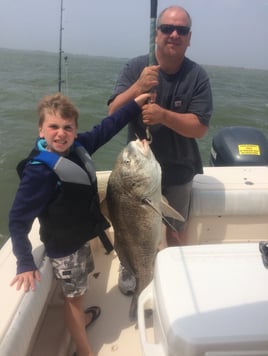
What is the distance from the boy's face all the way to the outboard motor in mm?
2306

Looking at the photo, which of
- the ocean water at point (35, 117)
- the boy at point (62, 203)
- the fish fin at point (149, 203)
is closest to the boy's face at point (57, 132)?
the boy at point (62, 203)

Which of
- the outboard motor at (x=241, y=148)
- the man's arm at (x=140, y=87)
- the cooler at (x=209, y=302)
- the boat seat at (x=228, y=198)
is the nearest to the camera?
the cooler at (x=209, y=302)

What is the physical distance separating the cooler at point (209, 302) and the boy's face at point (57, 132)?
86 centimetres

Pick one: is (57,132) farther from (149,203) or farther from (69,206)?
(149,203)

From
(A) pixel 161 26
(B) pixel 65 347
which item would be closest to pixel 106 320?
(B) pixel 65 347

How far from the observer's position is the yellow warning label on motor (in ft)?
12.7

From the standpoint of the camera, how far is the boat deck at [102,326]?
2.37 metres

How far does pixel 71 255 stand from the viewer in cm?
219

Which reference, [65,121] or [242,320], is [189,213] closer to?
[65,121]

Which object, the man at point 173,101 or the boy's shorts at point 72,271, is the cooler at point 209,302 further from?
the man at point 173,101

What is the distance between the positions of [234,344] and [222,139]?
10.2ft

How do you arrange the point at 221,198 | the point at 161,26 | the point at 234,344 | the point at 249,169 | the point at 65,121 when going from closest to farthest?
the point at 234,344 → the point at 65,121 → the point at 161,26 → the point at 221,198 → the point at 249,169

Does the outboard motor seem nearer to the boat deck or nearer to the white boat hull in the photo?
the white boat hull

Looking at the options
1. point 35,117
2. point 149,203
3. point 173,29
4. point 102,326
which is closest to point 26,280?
point 149,203
